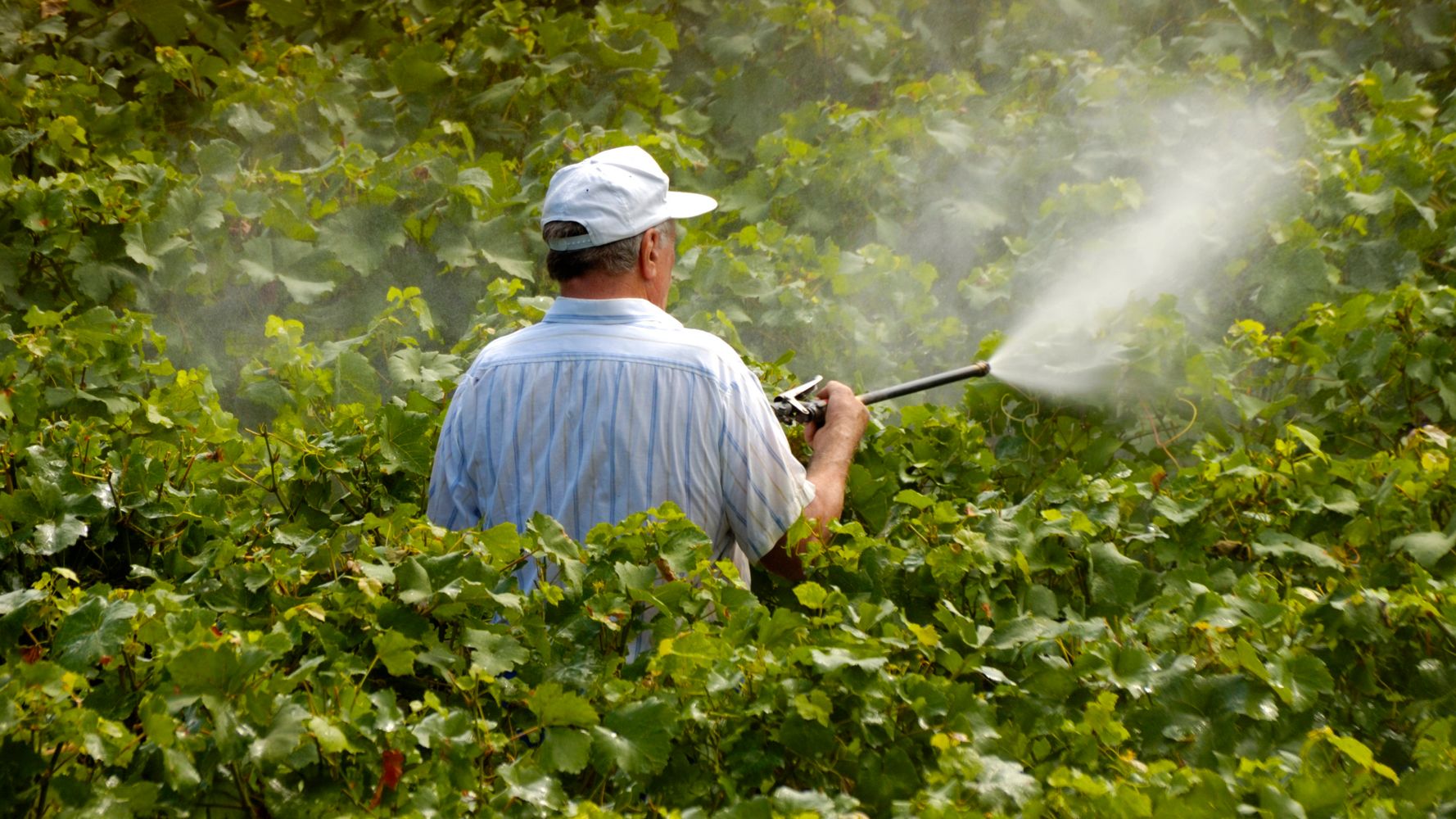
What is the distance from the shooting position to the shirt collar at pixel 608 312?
2535mm

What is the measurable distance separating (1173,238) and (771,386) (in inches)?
74.6

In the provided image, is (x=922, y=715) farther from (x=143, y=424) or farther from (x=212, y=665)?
(x=143, y=424)

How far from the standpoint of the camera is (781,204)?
485cm

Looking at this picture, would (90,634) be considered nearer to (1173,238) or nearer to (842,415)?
(842,415)

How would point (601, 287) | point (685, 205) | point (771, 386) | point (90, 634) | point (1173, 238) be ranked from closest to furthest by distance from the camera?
point (90, 634) → point (601, 287) → point (685, 205) → point (771, 386) → point (1173, 238)

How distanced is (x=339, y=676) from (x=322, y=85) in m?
3.92

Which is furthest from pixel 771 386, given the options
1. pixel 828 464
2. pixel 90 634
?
pixel 90 634

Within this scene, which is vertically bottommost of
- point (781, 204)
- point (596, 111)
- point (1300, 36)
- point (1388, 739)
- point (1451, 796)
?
point (1388, 739)

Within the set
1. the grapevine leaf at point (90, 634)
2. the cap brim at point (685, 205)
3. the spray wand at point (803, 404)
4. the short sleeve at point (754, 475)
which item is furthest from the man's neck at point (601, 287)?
the grapevine leaf at point (90, 634)

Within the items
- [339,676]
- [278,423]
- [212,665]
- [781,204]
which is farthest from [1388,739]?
[781,204]

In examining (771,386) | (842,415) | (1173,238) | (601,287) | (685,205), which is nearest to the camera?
(601,287)

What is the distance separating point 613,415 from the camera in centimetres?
246

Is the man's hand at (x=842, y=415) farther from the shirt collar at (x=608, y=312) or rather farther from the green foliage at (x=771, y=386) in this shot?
the shirt collar at (x=608, y=312)

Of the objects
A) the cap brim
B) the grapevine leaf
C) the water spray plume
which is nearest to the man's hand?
the cap brim
